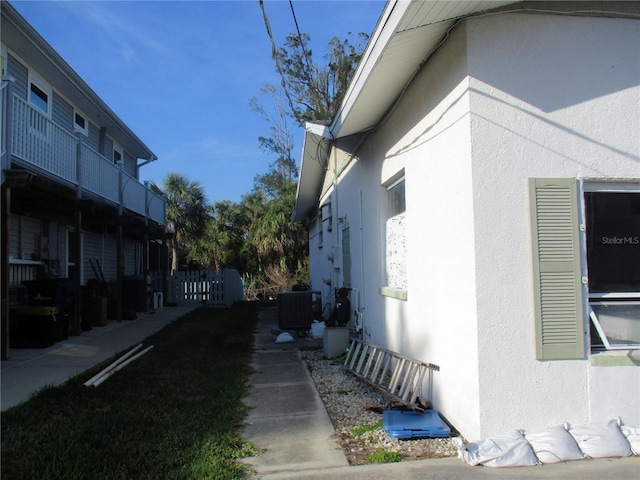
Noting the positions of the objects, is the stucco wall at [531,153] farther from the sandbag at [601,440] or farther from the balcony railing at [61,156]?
the balcony railing at [61,156]

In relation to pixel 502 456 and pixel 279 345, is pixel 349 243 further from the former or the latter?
pixel 502 456

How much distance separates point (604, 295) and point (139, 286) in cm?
1372

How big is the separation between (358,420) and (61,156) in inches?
322

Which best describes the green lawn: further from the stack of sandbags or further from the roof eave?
the roof eave

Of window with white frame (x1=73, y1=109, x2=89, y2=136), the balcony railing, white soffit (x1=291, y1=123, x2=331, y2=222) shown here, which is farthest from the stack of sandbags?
window with white frame (x1=73, y1=109, x2=89, y2=136)

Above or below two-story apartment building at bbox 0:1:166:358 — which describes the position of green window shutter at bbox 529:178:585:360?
below

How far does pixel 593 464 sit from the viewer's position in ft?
11.7

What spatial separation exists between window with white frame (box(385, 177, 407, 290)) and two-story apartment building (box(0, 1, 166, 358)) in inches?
212

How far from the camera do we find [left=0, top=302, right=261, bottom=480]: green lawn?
3555mm

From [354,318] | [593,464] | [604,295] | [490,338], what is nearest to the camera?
[593,464]

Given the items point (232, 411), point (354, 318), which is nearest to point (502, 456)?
point (232, 411)

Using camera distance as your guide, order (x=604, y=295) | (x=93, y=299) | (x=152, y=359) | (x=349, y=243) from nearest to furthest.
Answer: (x=604, y=295) < (x=152, y=359) < (x=349, y=243) < (x=93, y=299)

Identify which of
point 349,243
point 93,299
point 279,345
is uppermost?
point 349,243

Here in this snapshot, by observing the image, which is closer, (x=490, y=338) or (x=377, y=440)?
(x=490, y=338)
